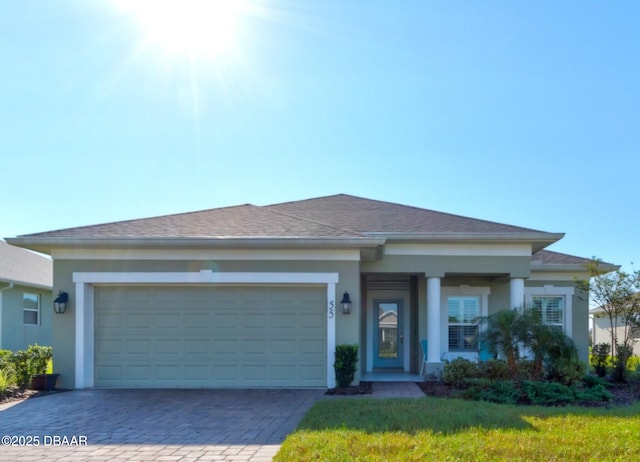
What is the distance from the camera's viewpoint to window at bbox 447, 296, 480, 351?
14.2m

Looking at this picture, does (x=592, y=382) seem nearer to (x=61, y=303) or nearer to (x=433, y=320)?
(x=433, y=320)

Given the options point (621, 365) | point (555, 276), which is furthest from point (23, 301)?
point (621, 365)

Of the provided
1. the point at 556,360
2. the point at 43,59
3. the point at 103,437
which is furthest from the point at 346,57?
the point at 103,437

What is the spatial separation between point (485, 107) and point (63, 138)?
32.3ft

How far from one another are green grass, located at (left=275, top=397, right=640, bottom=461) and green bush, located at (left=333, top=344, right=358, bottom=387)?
217 cm

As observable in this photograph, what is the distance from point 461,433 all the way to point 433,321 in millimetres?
6433

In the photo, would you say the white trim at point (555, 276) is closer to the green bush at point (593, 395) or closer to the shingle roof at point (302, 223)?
the shingle roof at point (302, 223)

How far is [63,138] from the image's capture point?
11297 mm

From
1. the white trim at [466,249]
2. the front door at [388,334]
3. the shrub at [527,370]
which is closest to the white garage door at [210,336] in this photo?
the white trim at [466,249]

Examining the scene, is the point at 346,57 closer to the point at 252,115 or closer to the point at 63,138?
the point at 252,115

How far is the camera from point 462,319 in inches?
562

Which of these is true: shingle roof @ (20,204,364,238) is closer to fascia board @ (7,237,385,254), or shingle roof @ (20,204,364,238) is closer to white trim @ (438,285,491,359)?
fascia board @ (7,237,385,254)

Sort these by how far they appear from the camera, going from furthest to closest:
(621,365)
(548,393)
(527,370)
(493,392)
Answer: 1. (621,365)
2. (527,370)
3. (493,392)
4. (548,393)

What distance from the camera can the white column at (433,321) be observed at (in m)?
12.4
